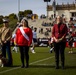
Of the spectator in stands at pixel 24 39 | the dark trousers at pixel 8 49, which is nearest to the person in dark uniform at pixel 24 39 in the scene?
the spectator in stands at pixel 24 39

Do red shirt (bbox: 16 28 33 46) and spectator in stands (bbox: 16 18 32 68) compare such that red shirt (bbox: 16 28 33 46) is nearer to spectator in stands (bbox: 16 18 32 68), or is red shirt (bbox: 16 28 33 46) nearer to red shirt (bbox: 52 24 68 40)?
spectator in stands (bbox: 16 18 32 68)

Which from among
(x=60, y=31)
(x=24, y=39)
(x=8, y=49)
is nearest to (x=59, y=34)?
(x=60, y=31)

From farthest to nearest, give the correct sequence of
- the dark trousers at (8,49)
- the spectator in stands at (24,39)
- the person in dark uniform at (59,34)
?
the dark trousers at (8,49) < the spectator in stands at (24,39) < the person in dark uniform at (59,34)

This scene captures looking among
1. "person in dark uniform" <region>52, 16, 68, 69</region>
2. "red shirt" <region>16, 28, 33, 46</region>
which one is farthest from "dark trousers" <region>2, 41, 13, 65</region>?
"person in dark uniform" <region>52, 16, 68, 69</region>

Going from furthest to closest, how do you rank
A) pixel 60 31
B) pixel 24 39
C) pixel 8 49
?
pixel 8 49
pixel 24 39
pixel 60 31

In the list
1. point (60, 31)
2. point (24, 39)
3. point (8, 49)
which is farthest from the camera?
point (8, 49)

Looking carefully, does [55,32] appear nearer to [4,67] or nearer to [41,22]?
[4,67]

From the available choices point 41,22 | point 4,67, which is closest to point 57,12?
point 41,22

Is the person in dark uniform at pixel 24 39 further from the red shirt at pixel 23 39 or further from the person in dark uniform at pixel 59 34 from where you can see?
the person in dark uniform at pixel 59 34

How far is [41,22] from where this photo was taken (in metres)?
74.2

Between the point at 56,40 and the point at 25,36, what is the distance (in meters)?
1.24

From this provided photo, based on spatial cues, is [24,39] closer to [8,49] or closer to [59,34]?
[8,49]

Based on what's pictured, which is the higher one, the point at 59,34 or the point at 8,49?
the point at 59,34

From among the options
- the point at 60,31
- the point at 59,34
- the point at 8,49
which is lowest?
the point at 8,49
